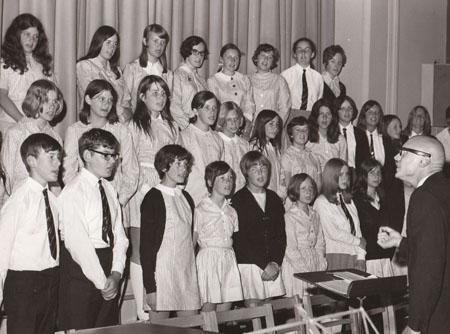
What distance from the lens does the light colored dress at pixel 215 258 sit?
554 cm

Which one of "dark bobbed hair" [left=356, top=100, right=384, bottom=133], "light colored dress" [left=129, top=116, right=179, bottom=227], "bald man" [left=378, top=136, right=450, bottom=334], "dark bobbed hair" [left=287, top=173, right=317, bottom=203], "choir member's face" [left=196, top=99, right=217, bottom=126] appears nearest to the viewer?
"bald man" [left=378, top=136, right=450, bottom=334]

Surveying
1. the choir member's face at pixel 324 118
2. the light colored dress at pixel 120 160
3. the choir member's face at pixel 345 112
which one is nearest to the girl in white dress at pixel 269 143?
the choir member's face at pixel 324 118

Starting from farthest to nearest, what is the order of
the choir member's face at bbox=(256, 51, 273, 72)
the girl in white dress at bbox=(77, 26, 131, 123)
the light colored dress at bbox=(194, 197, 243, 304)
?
the choir member's face at bbox=(256, 51, 273, 72), the girl in white dress at bbox=(77, 26, 131, 123), the light colored dress at bbox=(194, 197, 243, 304)

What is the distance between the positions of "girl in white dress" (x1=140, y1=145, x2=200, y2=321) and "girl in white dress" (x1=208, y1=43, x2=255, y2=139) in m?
1.66

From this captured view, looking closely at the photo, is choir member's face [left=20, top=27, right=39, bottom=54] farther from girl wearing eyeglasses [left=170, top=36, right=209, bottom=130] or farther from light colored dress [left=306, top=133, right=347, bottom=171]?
light colored dress [left=306, top=133, right=347, bottom=171]

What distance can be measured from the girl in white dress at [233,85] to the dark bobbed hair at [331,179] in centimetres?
88

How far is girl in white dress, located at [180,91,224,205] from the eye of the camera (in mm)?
6094

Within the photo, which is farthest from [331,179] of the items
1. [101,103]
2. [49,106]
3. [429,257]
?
[429,257]

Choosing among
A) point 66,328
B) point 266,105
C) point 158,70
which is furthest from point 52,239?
point 266,105

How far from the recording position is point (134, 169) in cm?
555

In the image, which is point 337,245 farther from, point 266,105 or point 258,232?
point 266,105

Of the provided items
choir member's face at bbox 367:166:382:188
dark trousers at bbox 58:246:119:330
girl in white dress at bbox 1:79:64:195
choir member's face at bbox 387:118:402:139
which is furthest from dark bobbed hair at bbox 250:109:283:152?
dark trousers at bbox 58:246:119:330

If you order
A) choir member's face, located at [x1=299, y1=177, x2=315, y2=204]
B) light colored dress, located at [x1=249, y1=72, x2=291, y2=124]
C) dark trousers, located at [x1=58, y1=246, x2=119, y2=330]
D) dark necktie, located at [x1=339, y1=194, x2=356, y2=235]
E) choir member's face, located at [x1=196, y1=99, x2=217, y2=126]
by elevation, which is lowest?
dark trousers, located at [x1=58, y1=246, x2=119, y2=330]

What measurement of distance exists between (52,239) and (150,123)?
5.25 ft
